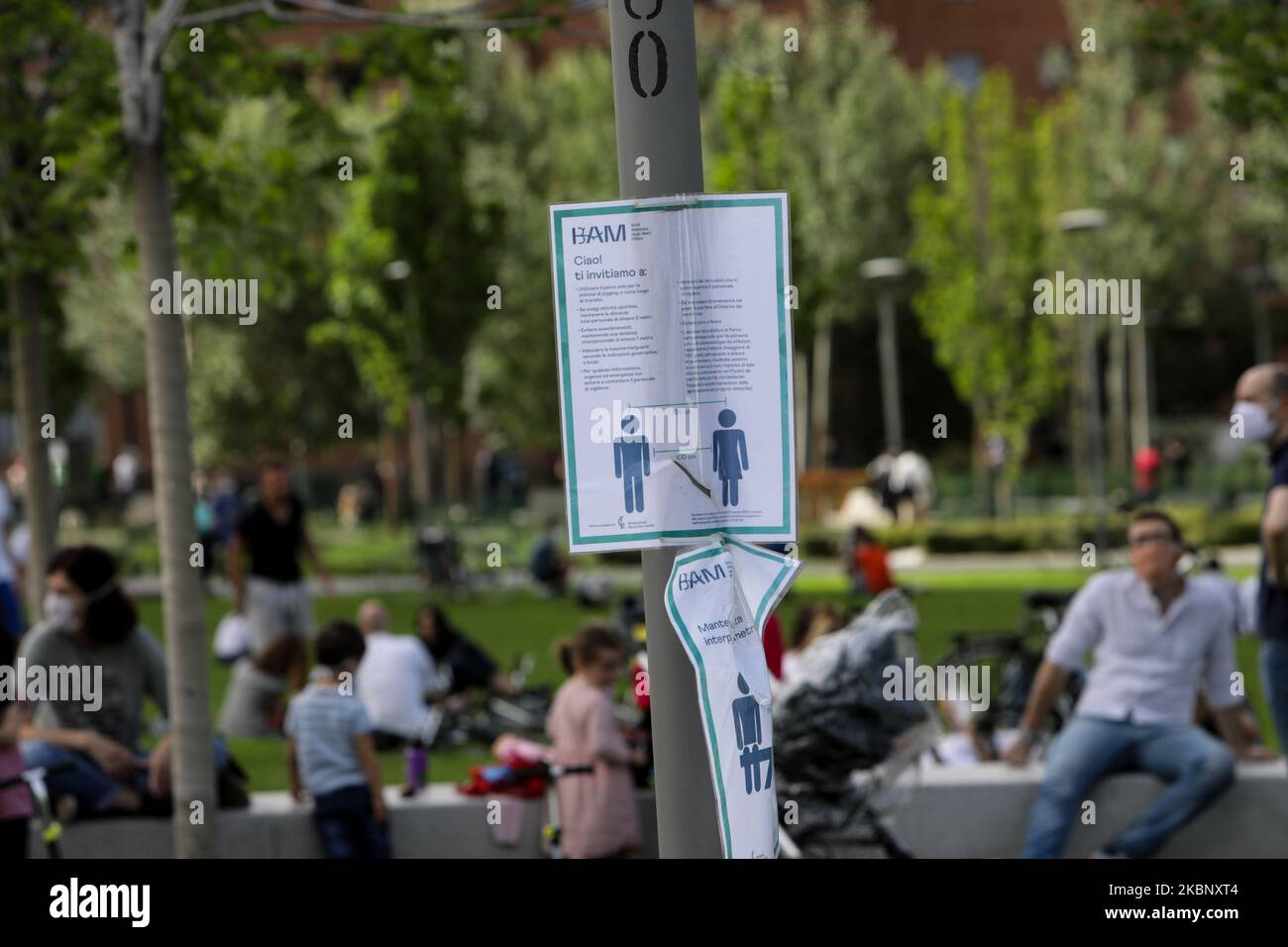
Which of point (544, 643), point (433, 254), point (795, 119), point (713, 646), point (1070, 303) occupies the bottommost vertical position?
point (544, 643)

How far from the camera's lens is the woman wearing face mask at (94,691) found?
7246mm

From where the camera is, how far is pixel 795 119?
4762cm

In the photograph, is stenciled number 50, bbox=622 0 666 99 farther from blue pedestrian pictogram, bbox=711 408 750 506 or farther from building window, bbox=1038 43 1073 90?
building window, bbox=1038 43 1073 90

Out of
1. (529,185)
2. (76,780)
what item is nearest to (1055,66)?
(529,185)

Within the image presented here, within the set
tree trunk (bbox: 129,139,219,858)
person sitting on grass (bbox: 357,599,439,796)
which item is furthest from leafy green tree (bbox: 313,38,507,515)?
tree trunk (bbox: 129,139,219,858)

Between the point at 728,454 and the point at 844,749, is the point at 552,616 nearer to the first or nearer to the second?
the point at 844,749

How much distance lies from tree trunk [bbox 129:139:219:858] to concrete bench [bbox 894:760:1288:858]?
2.70 m

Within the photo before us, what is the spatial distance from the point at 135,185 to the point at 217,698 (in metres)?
7.92

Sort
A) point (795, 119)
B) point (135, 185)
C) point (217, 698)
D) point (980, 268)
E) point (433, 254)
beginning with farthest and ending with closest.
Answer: point (795, 119) → point (980, 268) → point (433, 254) → point (217, 698) → point (135, 185)

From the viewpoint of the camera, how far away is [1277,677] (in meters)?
7.36

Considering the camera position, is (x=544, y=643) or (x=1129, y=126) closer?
(x=544, y=643)

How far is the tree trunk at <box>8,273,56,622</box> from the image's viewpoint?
11.9 metres
